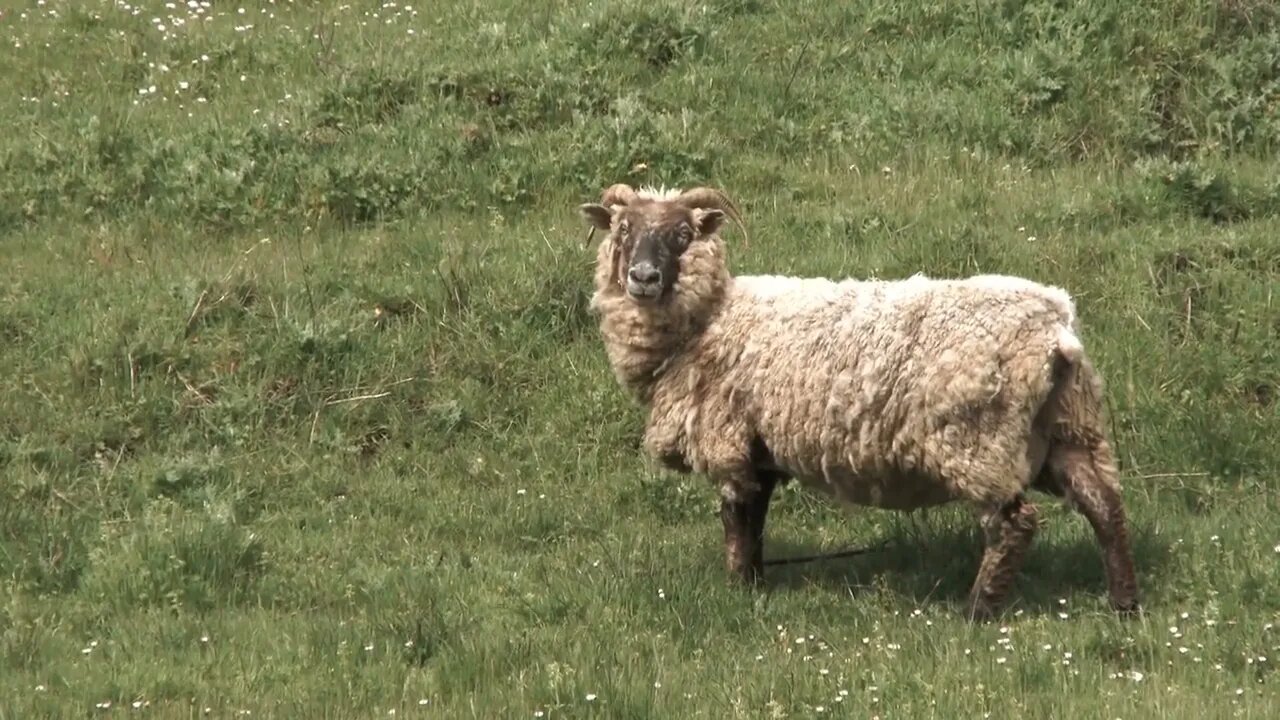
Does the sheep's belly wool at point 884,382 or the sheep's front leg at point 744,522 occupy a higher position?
the sheep's belly wool at point 884,382

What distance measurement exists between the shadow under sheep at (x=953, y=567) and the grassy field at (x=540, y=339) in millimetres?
29

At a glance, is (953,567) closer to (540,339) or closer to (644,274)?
(644,274)

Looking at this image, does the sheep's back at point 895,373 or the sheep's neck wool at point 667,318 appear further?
the sheep's neck wool at point 667,318

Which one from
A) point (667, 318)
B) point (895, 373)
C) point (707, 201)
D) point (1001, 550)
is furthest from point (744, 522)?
point (707, 201)

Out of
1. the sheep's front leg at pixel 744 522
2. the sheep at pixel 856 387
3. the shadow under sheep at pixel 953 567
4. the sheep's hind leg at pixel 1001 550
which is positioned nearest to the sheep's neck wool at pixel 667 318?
the sheep at pixel 856 387

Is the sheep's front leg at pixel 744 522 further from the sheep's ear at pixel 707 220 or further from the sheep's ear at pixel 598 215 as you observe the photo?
the sheep's ear at pixel 598 215

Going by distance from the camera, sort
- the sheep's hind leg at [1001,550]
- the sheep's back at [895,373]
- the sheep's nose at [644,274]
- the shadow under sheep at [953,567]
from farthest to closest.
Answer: the sheep's nose at [644,274], the shadow under sheep at [953,567], the sheep's hind leg at [1001,550], the sheep's back at [895,373]

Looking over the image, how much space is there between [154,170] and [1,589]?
5374mm

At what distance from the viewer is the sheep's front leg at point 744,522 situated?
8.17m

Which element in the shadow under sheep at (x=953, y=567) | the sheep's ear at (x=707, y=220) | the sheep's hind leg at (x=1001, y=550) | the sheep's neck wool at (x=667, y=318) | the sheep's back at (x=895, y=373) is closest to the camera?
the sheep's back at (x=895, y=373)

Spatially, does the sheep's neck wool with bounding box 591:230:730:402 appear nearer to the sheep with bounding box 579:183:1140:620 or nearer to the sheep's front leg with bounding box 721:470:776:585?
the sheep with bounding box 579:183:1140:620

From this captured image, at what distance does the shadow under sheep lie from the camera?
761cm

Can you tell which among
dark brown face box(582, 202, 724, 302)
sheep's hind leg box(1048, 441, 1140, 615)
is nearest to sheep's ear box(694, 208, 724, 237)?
dark brown face box(582, 202, 724, 302)

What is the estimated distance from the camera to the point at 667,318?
8594 millimetres
